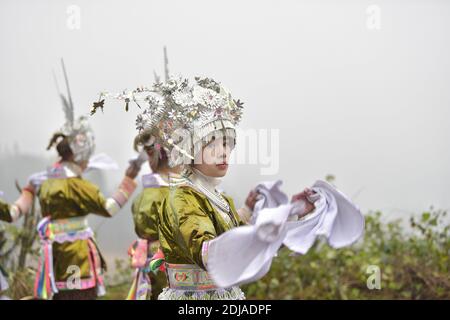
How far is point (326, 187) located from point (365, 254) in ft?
11.1

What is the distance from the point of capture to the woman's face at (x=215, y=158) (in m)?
2.85

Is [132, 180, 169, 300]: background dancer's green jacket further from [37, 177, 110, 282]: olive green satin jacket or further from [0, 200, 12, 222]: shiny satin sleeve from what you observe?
[0, 200, 12, 222]: shiny satin sleeve

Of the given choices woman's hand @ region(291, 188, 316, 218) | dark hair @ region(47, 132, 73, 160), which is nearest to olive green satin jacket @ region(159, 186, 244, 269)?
woman's hand @ region(291, 188, 316, 218)

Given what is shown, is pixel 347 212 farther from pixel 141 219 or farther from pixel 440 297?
pixel 440 297

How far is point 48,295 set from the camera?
201 inches

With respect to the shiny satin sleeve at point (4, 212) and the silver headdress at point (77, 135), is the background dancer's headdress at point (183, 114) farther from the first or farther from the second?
the shiny satin sleeve at point (4, 212)

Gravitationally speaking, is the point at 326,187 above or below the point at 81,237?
above

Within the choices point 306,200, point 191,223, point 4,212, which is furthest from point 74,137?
point 191,223

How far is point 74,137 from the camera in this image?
523 cm

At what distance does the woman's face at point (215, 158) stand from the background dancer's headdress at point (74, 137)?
97.6 inches

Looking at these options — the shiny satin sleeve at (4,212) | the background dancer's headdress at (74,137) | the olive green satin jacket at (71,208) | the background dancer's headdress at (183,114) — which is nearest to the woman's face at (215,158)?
the background dancer's headdress at (183,114)

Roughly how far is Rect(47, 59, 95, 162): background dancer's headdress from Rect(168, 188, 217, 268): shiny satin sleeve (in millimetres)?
2545
